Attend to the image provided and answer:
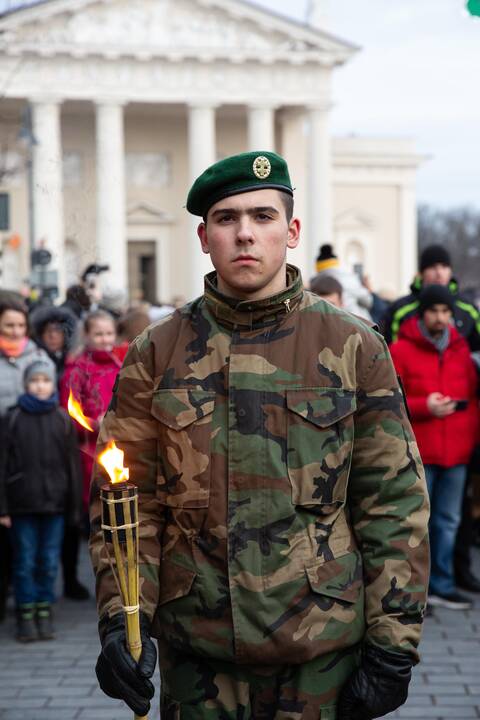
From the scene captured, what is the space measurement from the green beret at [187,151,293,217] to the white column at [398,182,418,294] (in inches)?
1743

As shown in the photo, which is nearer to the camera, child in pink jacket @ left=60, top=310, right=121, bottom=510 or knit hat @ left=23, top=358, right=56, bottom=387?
child in pink jacket @ left=60, top=310, right=121, bottom=510

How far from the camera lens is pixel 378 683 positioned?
251 cm

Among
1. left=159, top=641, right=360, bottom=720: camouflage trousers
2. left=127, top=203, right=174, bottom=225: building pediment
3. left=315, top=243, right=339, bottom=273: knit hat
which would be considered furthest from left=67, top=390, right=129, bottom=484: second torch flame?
left=127, top=203, right=174, bottom=225: building pediment

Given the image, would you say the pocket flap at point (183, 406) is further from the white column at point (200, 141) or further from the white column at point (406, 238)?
the white column at point (406, 238)

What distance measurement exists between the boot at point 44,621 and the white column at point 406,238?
40.9m

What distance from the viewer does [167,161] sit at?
142 feet

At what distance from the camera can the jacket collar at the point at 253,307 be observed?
2.64 meters

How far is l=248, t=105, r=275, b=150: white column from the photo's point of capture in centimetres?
4006

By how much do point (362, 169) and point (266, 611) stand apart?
45.8 metres

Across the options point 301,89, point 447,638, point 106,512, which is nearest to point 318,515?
point 106,512

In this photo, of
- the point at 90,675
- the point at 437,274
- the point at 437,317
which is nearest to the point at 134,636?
the point at 90,675

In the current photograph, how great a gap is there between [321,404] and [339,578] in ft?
1.35

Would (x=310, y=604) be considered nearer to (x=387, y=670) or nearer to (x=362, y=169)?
(x=387, y=670)

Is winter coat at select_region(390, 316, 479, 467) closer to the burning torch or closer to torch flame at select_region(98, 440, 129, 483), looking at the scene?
torch flame at select_region(98, 440, 129, 483)
